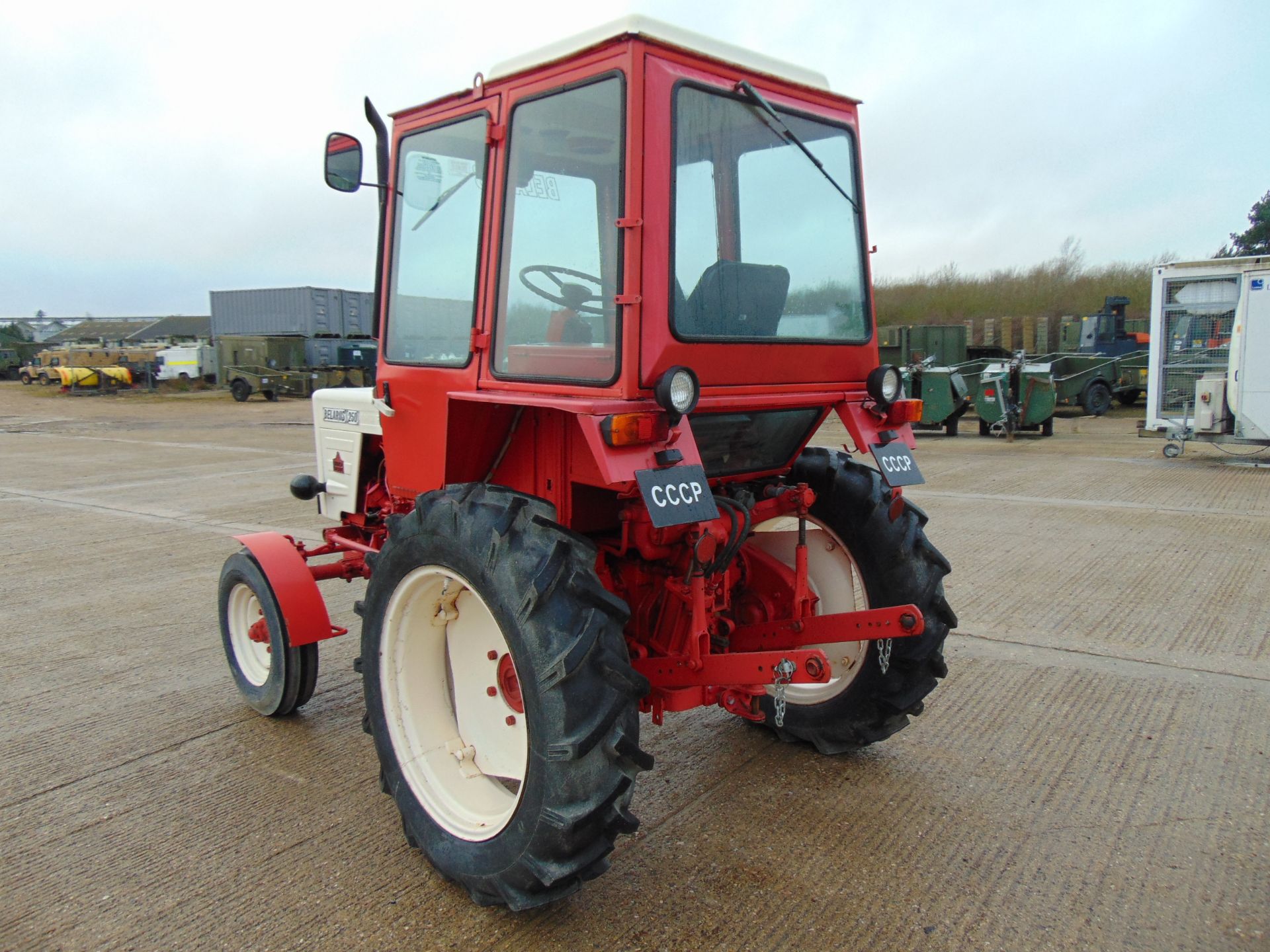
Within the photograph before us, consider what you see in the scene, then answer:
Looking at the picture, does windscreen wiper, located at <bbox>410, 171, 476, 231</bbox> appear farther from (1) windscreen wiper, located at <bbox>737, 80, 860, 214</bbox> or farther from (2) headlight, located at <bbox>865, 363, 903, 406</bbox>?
(2) headlight, located at <bbox>865, 363, 903, 406</bbox>

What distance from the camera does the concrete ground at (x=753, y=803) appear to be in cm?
256

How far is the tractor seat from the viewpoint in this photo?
2666mm

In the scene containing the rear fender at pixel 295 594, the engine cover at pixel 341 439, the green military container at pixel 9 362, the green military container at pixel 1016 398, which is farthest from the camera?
the green military container at pixel 9 362

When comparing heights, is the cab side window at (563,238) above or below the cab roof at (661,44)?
below

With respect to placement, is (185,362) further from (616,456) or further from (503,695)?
(616,456)

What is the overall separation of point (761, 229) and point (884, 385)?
663 mm

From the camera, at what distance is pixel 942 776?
→ 11.1ft

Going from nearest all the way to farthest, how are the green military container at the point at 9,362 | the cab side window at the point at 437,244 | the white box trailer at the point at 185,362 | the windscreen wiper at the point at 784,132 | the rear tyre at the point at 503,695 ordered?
the rear tyre at the point at 503,695
the windscreen wiper at the point at 784,132
the cab side window at the point at 437,244
the white box trailer at the point at 185,362
the green military container at the point at 9,362

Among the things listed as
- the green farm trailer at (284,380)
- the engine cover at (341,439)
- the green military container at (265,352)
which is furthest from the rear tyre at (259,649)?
the green military container at (265,352)

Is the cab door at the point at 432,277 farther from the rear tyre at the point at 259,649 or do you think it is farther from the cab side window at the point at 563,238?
the rear tyre at the point at 259,649

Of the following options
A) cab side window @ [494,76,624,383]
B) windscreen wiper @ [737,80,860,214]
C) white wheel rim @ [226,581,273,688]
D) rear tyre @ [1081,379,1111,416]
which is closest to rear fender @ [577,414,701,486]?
cab side window @ [494,76,624,383]

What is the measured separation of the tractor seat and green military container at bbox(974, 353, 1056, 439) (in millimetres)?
12521

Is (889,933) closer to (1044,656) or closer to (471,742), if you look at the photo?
(471,742)

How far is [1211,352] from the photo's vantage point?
1177 cm
